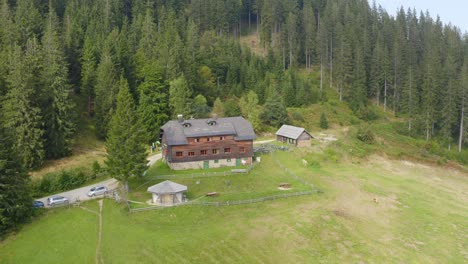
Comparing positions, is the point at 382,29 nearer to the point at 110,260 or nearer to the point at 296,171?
the point at 296,171

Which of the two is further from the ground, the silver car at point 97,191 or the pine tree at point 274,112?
the pine tree at point 274,112

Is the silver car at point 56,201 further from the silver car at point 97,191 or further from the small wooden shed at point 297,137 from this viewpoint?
the small wooden shed at point 297,137

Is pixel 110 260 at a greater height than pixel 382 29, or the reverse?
pixel 382 29

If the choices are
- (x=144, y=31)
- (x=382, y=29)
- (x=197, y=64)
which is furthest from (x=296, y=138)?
(x=382, y=29)

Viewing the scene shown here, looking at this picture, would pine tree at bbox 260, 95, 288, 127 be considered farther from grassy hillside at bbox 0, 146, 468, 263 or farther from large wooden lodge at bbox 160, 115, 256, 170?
grassy hillside at bbox 0, 146, 468, 263

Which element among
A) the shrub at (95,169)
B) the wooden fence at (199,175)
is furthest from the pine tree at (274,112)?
the shrub at (95,169)

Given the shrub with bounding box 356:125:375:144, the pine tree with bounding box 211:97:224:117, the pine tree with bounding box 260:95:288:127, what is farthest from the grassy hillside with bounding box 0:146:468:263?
the pine tree with bounding box 211:97:224:117
